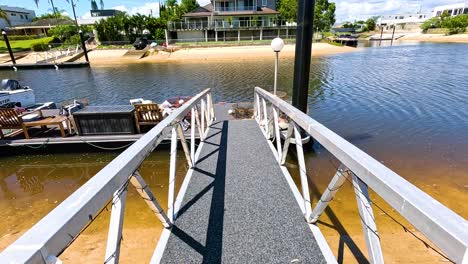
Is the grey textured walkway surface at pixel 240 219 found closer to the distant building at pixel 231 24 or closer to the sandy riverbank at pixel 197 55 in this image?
the sandy riverbank at pixel 197 55

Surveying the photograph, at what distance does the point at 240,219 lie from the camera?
8.70 feet

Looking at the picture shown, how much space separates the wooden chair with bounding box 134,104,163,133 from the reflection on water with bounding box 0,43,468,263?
1092 mm

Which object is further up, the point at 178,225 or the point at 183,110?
the point at 183,110

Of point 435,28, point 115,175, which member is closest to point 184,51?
point 115,175

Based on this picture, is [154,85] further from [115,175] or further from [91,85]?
[115,175]

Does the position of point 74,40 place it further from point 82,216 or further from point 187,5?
point 82,216

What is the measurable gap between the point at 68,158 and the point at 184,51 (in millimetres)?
32978

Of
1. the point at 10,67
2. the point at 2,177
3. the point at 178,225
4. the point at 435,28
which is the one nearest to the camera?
the point at 178,225

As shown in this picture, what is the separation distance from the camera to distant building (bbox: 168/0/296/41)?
43.2 metres

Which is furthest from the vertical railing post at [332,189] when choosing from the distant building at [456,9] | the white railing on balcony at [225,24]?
the distant building at [456,9]

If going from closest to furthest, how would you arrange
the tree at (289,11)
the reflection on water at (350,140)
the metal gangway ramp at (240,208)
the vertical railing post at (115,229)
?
1. the metal gangway ramp at (240,208)
2. the vertical railing post at (115,229)
3. the reflection on water at (350,140)
4. the tree at (289,11)

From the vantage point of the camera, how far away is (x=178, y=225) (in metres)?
2.55

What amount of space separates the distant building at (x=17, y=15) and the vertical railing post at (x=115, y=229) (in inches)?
3123

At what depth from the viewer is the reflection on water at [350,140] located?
473 cm
